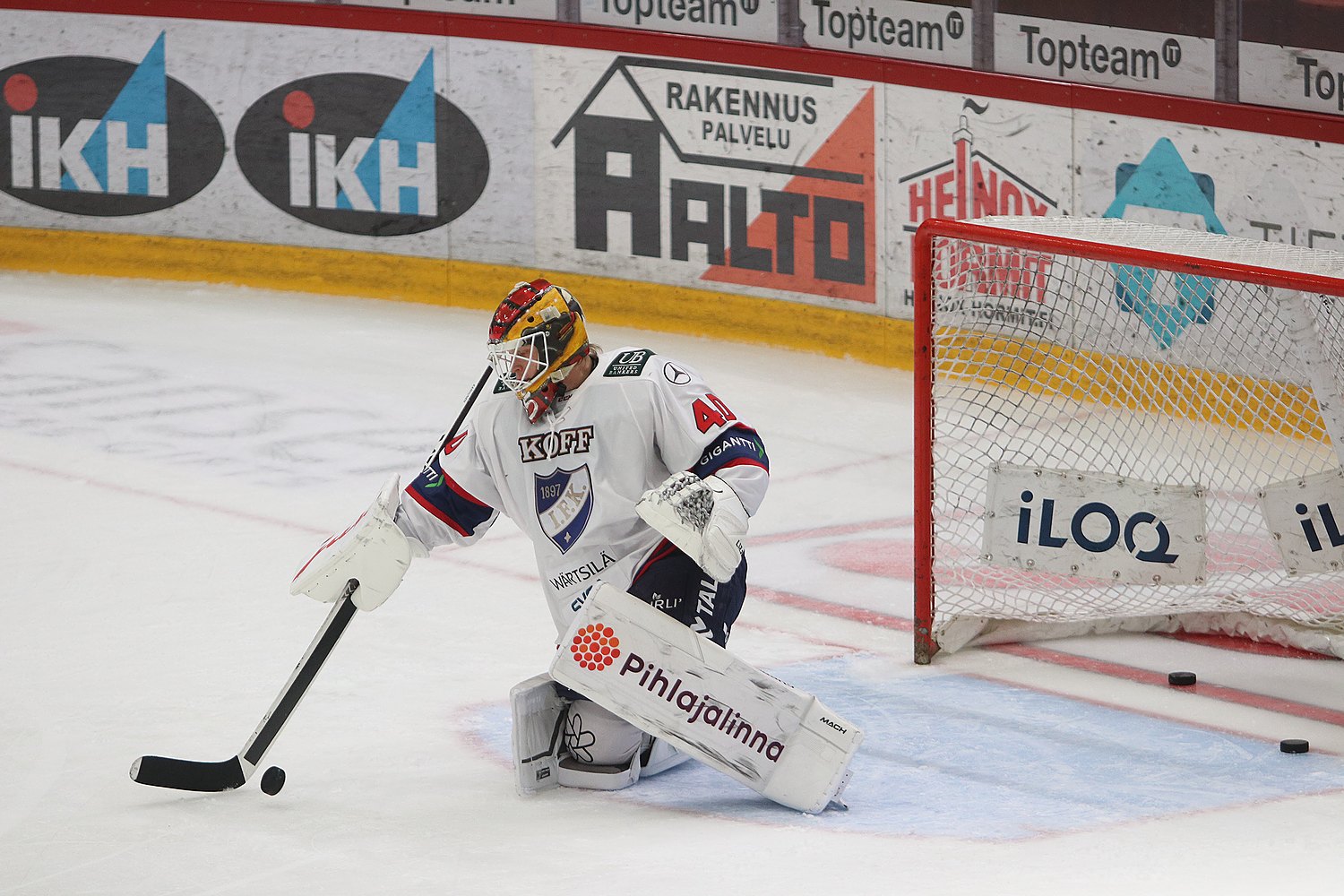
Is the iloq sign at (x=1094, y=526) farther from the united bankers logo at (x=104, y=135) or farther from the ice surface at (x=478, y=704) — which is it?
the united bankers logo at (x=104, y=135)

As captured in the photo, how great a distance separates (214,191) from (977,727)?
580 centimetres

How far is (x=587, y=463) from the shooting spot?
3.78 meters

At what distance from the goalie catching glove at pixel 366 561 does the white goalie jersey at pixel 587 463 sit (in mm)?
53

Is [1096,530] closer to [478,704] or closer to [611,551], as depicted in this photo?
[611,551]

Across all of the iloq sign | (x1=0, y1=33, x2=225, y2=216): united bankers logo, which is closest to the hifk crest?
the iloq sign

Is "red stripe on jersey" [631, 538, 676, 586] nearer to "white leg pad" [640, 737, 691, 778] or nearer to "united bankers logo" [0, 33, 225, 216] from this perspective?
"white leg pad" [640, 737, 691, 778]

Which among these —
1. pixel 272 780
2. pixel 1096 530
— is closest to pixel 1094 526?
pixel 1096 530

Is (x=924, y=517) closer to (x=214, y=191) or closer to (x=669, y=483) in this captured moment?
(x=669, y=483)

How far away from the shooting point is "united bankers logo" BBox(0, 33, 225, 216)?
904cm

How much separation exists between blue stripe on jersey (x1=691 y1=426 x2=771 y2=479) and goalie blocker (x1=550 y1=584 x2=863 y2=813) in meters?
0.28

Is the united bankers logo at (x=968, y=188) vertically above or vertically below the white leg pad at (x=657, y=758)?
above

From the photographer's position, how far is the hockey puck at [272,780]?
12.2 feet

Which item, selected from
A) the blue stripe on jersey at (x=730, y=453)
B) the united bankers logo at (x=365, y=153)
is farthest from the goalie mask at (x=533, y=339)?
the united bankers logo at (x=365, y=153)

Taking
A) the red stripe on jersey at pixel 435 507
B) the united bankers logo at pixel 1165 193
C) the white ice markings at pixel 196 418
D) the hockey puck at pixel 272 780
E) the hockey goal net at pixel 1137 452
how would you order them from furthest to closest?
the united bankers logo at pixel 1165 193 → the white ice markings at pixel 196 418 → the hockey goal net at pixel 1137 452 → the red stripe on jersey at pixel 435 507 → the hockey puck at pixel 272 780
